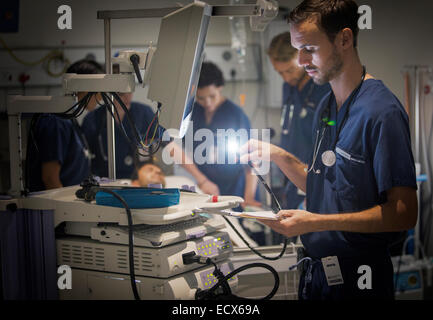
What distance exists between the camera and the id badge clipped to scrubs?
5.10 feet

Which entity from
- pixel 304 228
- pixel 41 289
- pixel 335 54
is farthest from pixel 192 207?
pixel 335 54

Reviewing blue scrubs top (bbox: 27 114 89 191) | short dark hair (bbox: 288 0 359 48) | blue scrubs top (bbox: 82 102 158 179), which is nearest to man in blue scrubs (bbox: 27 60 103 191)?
blue scrubs top (bbox: 27 114 89 191)

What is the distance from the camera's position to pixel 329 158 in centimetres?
157

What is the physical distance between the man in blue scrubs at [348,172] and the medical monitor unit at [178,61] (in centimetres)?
50

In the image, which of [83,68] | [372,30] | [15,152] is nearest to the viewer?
[15,152]

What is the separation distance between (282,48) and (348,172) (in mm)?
1681

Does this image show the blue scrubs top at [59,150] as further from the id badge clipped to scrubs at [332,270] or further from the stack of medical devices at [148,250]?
the id badge clipped to scrubs at [332,270]

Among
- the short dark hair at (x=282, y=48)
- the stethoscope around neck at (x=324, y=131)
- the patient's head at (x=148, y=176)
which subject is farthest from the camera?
the short dark hair at (x=282, y=48)

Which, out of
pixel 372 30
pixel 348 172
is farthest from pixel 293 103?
pixel 348 172

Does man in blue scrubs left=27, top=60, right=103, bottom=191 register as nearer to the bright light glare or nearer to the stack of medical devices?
the bright light glare

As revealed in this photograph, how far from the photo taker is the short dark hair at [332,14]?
1517mm

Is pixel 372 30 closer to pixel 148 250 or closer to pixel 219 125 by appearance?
pixel 219 125

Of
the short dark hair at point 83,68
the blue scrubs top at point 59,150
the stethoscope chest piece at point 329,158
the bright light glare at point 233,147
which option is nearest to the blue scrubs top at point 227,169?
the bright light glare at point 233,147

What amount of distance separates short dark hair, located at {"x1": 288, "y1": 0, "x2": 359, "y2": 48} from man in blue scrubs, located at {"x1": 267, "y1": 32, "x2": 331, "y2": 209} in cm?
100
